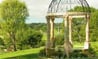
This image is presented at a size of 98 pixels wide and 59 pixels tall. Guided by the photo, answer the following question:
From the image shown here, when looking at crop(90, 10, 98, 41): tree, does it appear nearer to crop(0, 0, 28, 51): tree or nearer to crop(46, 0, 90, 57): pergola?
crop(0, 0, 28, 51): tree

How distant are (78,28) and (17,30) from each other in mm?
15549

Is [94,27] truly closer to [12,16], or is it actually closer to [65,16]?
[12,16]

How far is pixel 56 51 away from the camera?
2736 cm

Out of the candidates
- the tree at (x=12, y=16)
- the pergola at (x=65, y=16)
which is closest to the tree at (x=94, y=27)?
the tree at (x=12, y=16)

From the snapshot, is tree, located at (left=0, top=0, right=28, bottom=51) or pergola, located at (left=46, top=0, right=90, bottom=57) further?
tree, located at (left=0, top=0, right=28, bottom=51)

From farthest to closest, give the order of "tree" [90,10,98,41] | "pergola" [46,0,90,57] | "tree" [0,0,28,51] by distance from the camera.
Result: "tree" [90,10,98,41], "tree" [0,0,28,51], "pergola" [46,0,90,57]

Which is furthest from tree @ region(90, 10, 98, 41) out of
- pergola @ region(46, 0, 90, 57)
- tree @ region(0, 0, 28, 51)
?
pergola @ region(46, 0, 90, 57)

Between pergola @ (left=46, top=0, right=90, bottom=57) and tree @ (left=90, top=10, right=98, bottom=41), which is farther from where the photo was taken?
tree @ (left=90, top=10, right=98, bottom=41)

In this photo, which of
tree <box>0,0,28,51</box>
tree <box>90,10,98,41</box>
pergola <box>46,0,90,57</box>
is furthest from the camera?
tree <box>90,10,98,41</box>

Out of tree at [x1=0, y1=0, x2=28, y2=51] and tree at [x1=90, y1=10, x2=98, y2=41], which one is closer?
tree at [x1=0, y1=0, x2=28, y2=51]

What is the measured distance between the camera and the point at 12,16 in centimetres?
5575

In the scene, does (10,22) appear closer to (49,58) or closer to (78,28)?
(78,28)

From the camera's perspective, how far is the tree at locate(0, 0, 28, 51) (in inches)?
2169

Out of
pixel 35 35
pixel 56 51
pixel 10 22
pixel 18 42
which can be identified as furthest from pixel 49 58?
pixel 35 35
